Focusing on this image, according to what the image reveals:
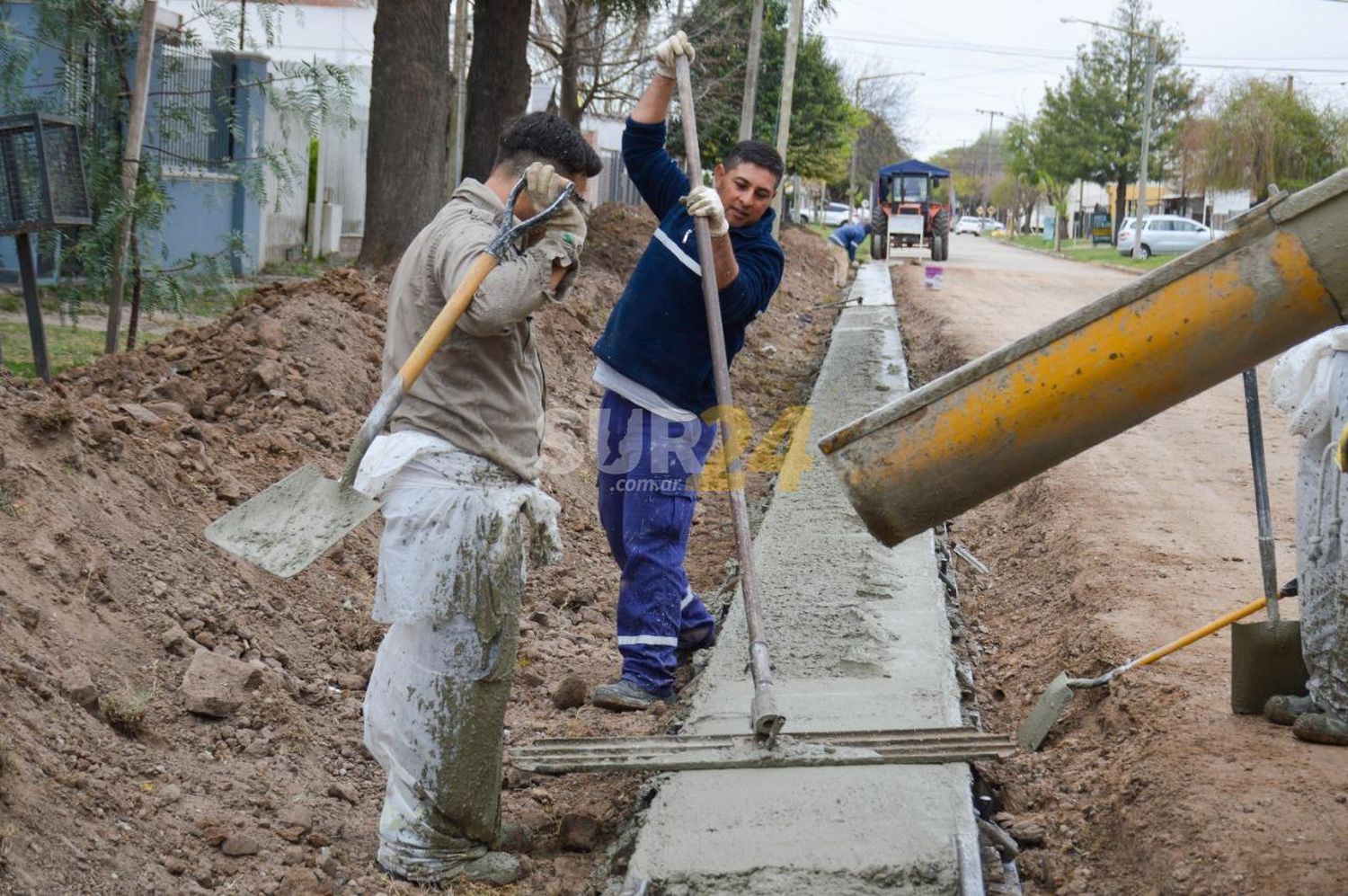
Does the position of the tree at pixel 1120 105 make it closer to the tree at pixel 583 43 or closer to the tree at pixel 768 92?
the tree at pixel 768 92

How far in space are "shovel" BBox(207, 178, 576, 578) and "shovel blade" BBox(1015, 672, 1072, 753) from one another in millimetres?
2530

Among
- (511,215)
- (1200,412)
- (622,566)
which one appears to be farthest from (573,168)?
(1200,412)

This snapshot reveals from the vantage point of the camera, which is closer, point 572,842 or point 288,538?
point 288,538

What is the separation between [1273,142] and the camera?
46656 millimetres

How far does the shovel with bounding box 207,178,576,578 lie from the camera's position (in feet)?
12.0

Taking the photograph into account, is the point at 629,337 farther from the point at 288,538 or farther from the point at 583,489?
the point at 583,489

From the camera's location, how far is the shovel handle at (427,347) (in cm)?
366

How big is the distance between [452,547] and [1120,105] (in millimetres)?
67152

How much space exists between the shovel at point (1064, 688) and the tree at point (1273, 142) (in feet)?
145

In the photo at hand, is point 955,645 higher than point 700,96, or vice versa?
point 700,96

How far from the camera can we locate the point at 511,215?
3857mm

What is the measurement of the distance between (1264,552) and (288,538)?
3.17m

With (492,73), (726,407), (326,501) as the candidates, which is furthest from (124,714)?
(492,73)

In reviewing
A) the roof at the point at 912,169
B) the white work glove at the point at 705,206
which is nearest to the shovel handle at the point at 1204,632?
the white work glove at the point at 705,206
